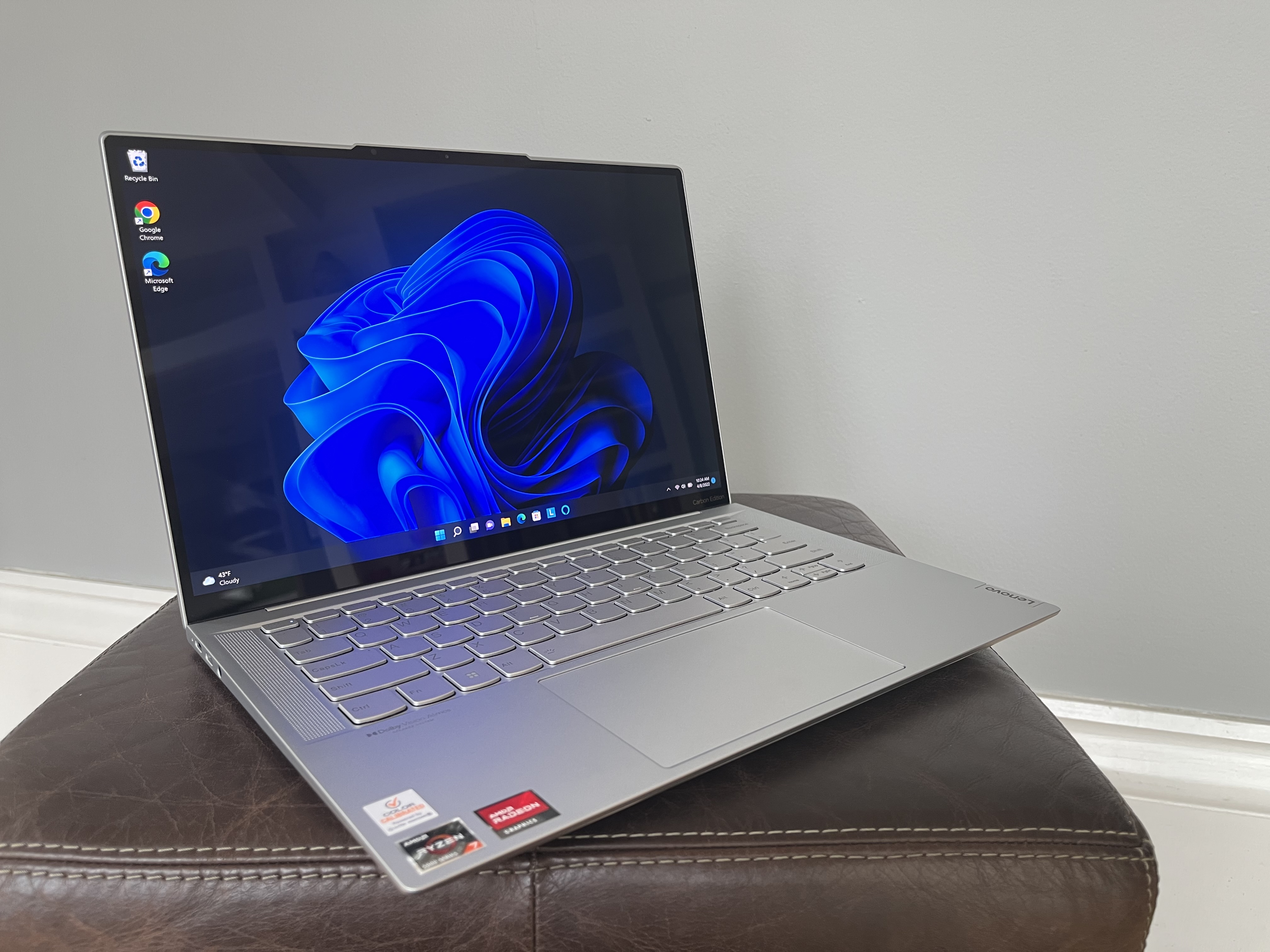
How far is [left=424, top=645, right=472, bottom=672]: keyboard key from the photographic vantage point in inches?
19.5

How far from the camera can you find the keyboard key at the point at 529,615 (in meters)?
0.56

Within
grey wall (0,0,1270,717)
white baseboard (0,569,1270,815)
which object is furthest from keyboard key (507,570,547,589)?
white baseboard (0,569,1270,815)

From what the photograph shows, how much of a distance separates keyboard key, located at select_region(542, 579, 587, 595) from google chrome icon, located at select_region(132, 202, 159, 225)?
1.21ft

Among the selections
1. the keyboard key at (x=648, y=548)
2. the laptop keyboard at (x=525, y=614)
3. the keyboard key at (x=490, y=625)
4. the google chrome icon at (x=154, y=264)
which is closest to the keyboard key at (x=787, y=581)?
the laptop keyboard at (x=525, y=614)

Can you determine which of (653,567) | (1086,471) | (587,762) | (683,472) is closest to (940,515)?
(1086,471)

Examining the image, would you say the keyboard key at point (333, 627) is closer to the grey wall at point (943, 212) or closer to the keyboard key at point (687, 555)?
the keyboard key at point (687, 555)

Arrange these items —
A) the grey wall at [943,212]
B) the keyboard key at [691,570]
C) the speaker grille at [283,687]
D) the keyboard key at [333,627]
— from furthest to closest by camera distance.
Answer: the grey wall at [943,212] → the keyboard key at [691,570] → the keyboard key at [333,627] → the speaker grille at [283,687]

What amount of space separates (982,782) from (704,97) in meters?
0.76

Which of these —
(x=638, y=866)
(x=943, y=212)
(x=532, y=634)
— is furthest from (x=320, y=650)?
(x=943, y=212)

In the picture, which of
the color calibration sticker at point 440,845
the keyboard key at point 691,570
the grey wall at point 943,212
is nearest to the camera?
the color calibration sticker at point 440,845

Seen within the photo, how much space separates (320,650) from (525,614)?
0.44 ft

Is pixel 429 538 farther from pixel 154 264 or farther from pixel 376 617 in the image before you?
pixel 154 264

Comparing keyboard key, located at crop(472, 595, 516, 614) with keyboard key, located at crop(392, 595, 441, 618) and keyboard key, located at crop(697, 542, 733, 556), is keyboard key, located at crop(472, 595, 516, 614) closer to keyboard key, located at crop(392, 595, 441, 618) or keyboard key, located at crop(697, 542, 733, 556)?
keyboard key, located at crop(392, 595, 441, 618)

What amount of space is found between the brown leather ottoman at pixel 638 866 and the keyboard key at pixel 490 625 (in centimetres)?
14
